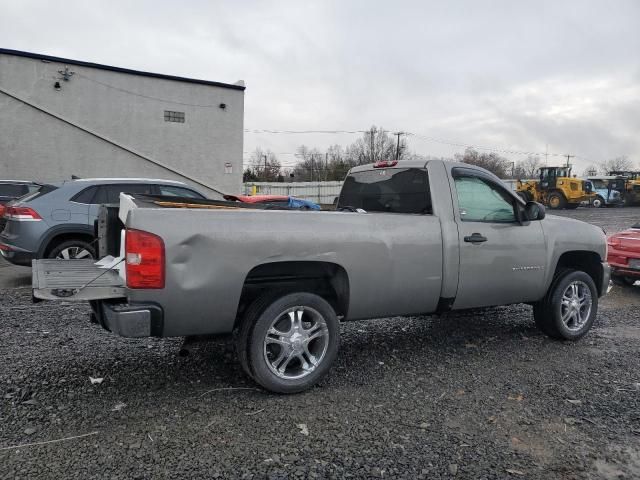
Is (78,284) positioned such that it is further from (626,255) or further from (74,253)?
(626,255)

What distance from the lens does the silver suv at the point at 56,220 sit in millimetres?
7359

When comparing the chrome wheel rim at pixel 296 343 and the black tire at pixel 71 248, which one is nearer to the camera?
the chrome wheel rim at pixel 296 343

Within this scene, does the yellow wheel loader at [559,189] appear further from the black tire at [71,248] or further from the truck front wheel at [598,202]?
the black tire at [71,248]

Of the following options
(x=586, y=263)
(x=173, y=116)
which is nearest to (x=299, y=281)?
(x=586, y=263)

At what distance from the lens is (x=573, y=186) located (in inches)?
1399

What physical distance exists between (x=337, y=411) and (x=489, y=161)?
10207cm

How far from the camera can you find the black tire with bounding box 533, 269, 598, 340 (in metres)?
5.25

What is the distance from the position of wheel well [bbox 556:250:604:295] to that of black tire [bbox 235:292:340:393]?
3075 mm

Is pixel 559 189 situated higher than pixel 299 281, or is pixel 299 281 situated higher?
pixel 559 189

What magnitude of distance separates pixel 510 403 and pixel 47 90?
22.1 metres

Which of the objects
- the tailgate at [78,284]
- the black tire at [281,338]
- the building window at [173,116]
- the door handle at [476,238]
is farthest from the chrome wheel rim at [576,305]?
the building window at [173,116]

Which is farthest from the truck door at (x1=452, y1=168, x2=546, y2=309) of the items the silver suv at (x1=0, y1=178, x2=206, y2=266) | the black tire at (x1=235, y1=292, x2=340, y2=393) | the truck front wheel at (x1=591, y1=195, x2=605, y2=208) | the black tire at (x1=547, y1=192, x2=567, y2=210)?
the truck front wheel at (x1=591, y1=195, x2=605, y2=208)

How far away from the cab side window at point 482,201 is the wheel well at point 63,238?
18.1 feet

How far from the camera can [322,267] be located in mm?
3977
